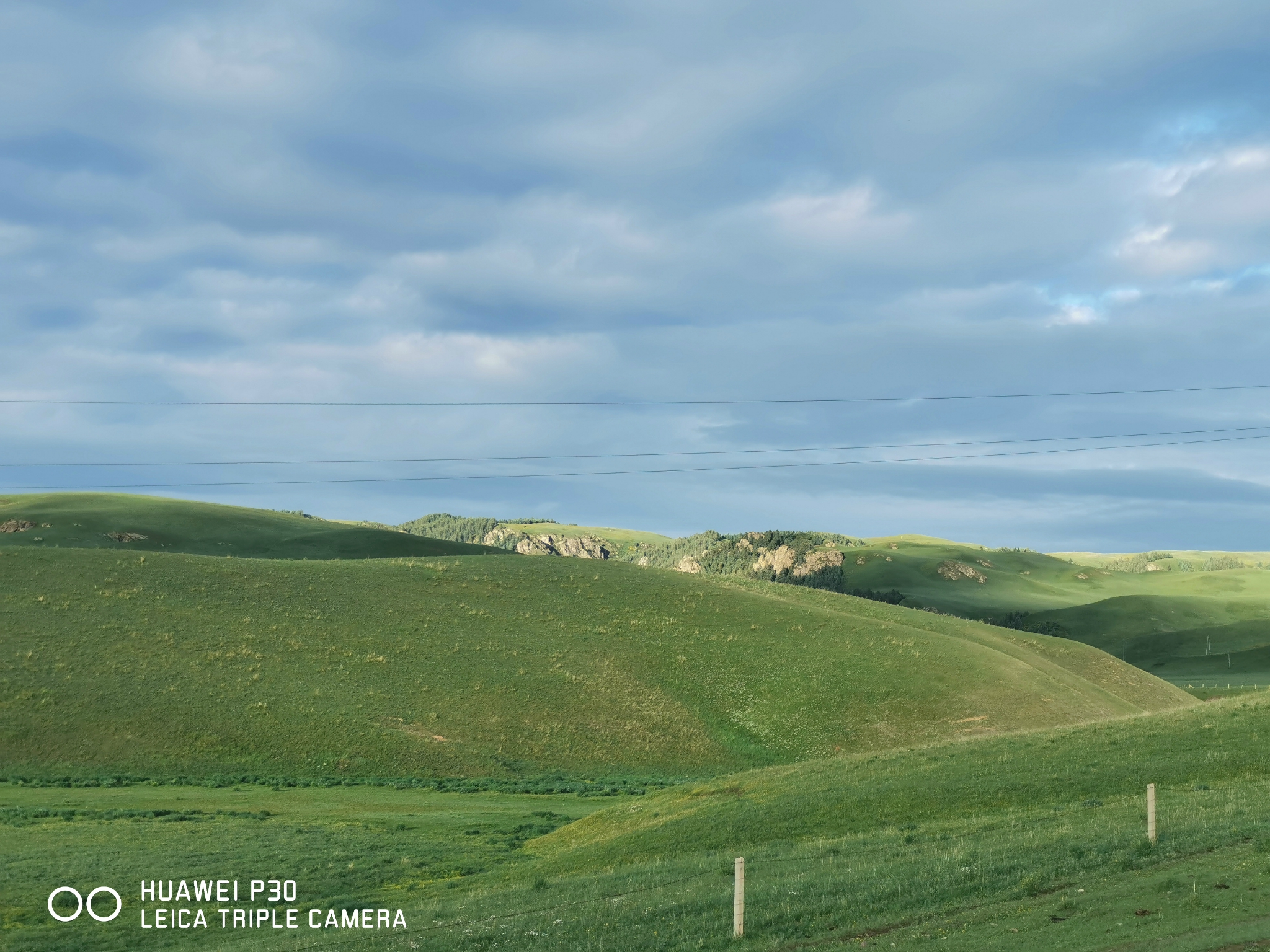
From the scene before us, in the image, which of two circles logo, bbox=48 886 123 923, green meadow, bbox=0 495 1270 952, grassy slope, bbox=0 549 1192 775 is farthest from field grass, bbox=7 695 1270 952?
grassy slope, bbox=0 549 1192 775

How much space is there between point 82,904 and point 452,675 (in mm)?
46854

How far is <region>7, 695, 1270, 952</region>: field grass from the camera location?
18656mm

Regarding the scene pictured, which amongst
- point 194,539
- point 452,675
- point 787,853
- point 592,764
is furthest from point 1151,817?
point 194,539

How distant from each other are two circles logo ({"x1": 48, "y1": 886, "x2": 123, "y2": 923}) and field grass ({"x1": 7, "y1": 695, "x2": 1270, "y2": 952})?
0.32 meters

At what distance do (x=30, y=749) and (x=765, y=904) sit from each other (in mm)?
50603

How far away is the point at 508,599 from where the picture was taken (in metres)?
91.0

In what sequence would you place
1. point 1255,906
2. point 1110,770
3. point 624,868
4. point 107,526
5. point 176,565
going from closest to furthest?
point 1255,906, point 624,868, point 1110,770, point 176,565, point 107,526

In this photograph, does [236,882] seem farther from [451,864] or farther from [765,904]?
[765,904]

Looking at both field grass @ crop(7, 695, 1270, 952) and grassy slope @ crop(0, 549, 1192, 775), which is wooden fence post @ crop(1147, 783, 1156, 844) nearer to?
field grass @ crop(7, 695, 1270, 952)

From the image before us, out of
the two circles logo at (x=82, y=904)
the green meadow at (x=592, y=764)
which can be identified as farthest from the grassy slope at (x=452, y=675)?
the two circles logo at (x=82, y=904)

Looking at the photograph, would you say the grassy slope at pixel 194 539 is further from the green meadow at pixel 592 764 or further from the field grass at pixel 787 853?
the field grass at pixel 787 853

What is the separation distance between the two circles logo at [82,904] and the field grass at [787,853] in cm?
32

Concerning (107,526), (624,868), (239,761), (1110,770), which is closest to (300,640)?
(239,761)

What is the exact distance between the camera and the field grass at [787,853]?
18656 millimetres
